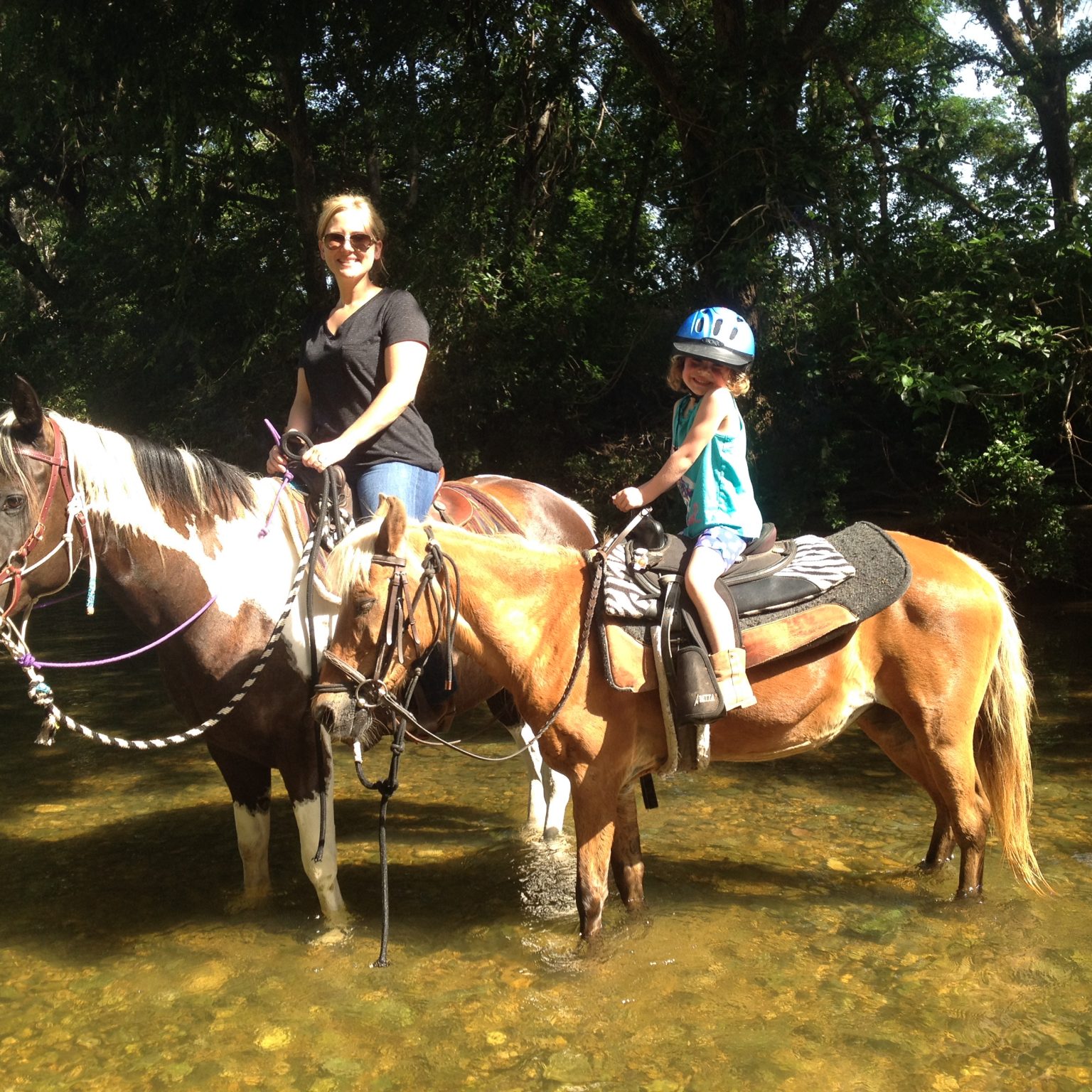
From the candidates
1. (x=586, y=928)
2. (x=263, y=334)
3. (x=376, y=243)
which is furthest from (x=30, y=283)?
(x=586, y=928)

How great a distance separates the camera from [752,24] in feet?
31.1

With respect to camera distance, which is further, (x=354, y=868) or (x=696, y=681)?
(x=354, y=868)

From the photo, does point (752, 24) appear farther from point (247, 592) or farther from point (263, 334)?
point (247, 592)

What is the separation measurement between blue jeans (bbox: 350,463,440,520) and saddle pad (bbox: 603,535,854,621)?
3.03 feet

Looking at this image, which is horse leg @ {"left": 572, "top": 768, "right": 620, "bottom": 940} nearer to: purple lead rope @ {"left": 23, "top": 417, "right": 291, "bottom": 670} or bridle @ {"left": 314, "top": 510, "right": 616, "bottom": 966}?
bridle @ {"left": 314, "top": 510, "right": 616, "bottom": 966}

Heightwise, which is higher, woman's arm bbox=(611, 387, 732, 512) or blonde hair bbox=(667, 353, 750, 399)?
blonde hair bbox=(667, 353, 750, 399)

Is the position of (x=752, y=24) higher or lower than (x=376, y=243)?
higher

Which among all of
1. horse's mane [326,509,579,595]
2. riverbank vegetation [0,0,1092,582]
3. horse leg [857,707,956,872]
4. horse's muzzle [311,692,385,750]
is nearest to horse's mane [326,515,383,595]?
horse's mane [326,509,579,595]

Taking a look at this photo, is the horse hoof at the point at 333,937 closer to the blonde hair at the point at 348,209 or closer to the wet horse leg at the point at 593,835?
the wet horse leg at the point at 593,835

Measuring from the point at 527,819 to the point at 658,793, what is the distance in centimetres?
94

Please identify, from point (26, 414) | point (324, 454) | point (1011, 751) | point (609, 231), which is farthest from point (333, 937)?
point (609, 231)

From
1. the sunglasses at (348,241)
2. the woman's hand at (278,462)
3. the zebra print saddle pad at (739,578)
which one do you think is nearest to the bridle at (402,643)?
the zebra print saddle pad at (739,578)

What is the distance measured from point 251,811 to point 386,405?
5.84 ft

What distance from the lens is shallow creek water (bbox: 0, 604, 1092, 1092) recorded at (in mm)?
3115
